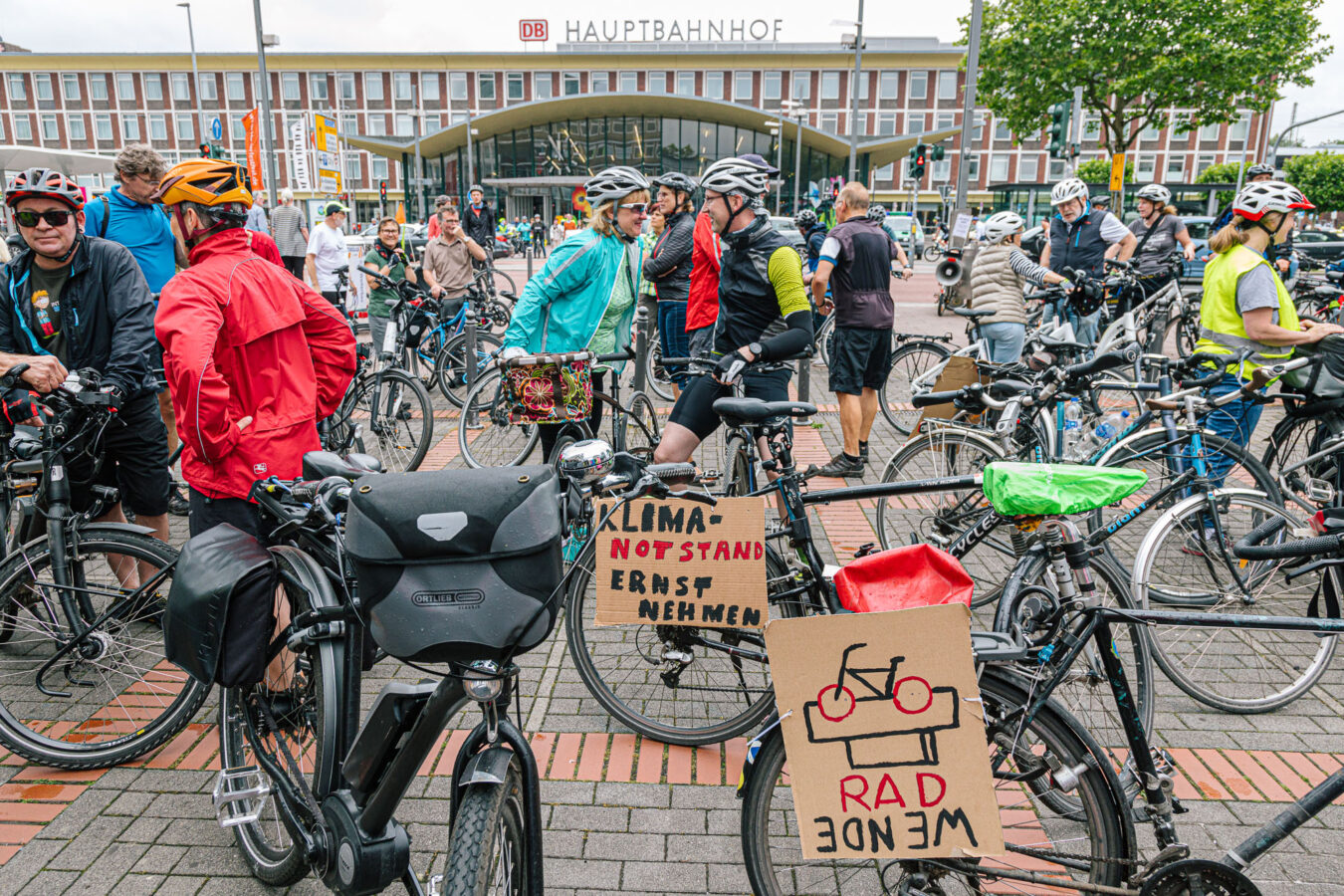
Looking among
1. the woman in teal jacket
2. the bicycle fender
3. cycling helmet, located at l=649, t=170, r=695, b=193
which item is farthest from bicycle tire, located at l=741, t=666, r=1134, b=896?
cycling helmet, located at l=649, t=170, r=695, b=193

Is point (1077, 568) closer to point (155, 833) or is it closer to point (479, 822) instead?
point (479, 822)

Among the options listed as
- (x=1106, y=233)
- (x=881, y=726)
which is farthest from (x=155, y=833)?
(x=1106, y=233)

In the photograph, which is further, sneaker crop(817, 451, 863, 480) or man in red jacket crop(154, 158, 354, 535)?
sneaker crop(817, 451, 863, 480)

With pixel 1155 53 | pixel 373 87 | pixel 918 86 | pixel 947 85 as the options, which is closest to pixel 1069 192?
pixel 1155 53

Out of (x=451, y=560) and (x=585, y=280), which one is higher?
(x=585, y=280)

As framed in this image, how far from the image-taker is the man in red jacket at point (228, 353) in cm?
271

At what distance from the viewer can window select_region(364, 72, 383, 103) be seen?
74250mm

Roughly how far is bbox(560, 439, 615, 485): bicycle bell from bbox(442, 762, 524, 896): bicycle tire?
0.64 metres

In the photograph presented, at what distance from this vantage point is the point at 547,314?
5074mm

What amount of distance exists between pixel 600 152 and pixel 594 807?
Result: 72916 millimetres

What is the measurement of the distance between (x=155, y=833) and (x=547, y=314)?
3.20 m

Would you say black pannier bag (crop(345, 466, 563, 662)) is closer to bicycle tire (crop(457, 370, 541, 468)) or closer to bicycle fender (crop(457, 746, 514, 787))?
bicycle fender (crop(457, 746, 514, 787))

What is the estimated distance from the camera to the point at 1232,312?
16.0 feet

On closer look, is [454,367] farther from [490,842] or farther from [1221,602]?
[490,842]
